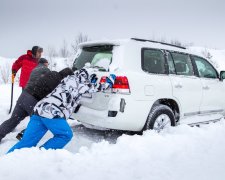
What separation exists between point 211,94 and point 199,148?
1956 mm

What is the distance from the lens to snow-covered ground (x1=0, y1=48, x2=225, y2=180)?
314cm

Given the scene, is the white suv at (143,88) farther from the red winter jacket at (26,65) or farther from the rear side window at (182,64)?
the red winter jacket at (26,65)

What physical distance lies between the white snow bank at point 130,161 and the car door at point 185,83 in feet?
2.77

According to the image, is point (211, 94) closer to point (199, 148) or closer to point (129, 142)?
point (199, 148)

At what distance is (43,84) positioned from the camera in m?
4.05

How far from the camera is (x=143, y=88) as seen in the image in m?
4.36

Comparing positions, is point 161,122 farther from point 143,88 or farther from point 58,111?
point 58,111

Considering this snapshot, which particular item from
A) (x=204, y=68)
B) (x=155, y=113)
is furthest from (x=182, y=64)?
(x=155, y=113)

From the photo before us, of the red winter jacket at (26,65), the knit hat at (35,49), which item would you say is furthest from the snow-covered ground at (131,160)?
the knit hat at (35,49)

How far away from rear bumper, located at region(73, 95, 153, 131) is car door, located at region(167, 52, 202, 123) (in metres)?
0.79

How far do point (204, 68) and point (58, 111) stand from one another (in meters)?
3.52

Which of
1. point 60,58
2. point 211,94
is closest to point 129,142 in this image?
point 211,94

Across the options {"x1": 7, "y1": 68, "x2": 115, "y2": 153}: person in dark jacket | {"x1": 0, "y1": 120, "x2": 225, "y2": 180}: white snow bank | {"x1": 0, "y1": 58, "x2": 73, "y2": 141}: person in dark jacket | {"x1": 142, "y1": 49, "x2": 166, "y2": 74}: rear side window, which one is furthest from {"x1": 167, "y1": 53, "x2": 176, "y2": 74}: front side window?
{"x1": 0, "y1": 58, "x2": 73, "y2": 141}: person in dark jacket

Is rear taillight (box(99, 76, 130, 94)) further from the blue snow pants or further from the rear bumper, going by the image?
the blue snow pants
